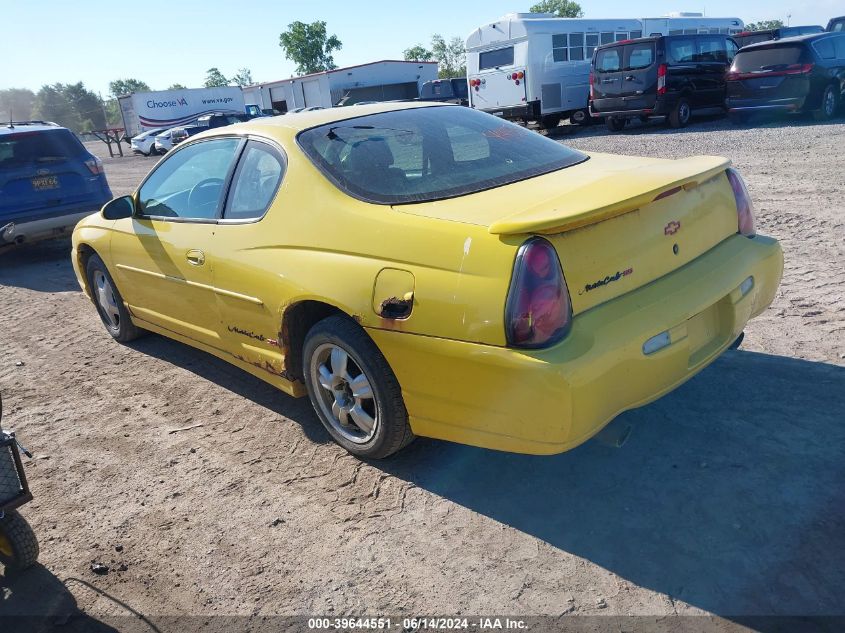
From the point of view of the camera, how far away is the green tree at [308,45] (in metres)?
75.6

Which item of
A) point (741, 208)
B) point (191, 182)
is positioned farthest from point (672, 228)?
point (191, 182)

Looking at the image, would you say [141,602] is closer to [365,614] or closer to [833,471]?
[365,614]

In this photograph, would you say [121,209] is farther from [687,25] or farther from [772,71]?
[687,25]

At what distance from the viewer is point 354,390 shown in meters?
3.26

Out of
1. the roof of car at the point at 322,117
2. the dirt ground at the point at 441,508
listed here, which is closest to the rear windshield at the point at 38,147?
the dirt ground at the point at 441,508

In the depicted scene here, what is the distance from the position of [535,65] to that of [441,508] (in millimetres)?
16974

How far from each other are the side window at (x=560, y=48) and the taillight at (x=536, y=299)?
57.6 ft

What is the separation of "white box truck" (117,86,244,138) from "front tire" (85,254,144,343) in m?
29.1

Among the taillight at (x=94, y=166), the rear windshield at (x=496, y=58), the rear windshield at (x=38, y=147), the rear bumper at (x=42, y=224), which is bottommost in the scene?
the rear bumper at (x=42, y=224)

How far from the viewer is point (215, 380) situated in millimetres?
4645

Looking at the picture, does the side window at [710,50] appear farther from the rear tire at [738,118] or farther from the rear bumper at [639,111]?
the rear tire at [738,118]

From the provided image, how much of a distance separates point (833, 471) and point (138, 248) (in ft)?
13.1

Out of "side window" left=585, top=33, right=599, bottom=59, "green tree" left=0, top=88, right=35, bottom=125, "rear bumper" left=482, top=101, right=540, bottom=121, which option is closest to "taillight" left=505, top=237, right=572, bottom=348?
"rear bumper" left=482, top=101, right=540, bottom=121

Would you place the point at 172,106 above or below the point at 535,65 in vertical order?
above
